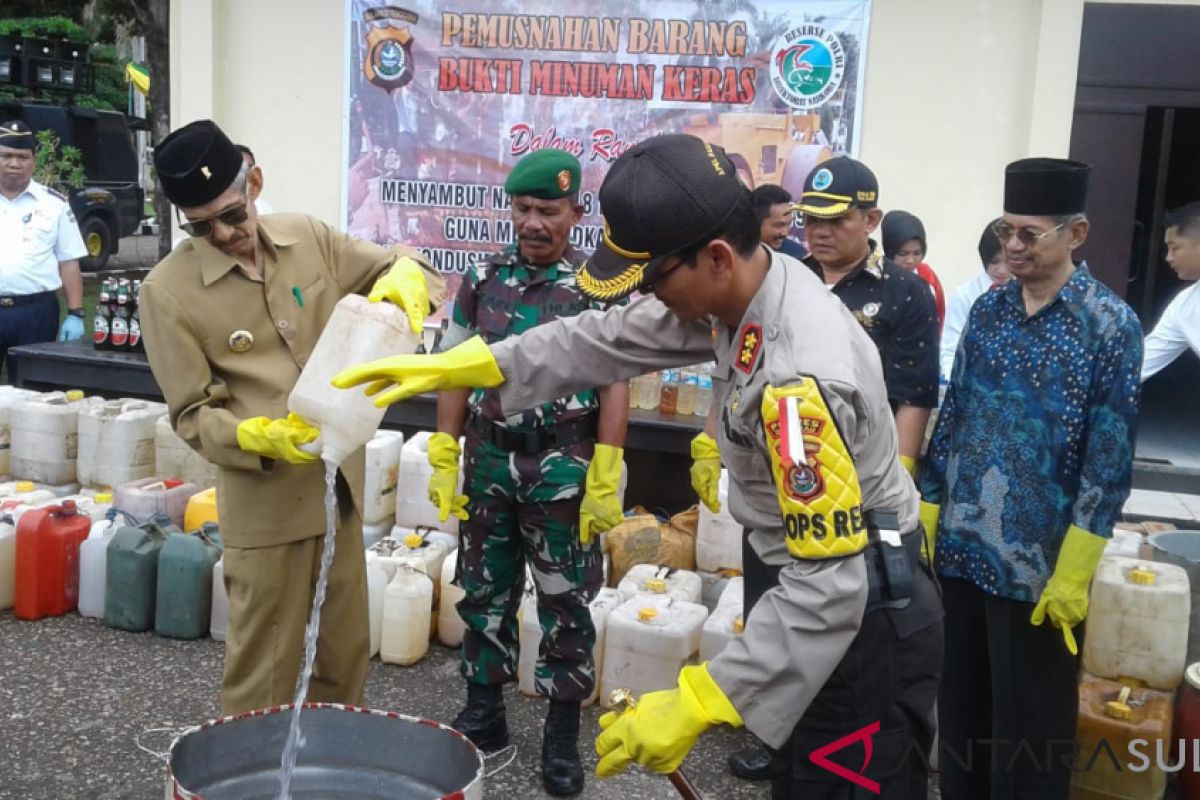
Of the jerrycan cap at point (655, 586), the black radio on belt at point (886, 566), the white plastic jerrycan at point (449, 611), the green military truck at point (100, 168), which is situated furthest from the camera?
the green military truck at point (100, 168)

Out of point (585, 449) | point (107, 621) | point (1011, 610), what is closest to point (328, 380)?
point (585, 449)

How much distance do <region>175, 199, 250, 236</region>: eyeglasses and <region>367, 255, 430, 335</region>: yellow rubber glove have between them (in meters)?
0.39

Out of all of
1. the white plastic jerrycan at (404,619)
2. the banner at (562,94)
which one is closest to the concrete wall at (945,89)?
the banner at (562,94)

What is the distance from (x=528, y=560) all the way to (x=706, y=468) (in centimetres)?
67

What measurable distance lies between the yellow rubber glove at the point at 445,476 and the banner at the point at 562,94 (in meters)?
3.33

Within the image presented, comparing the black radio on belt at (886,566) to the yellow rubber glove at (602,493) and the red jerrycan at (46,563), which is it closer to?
the yellow rubber glove at (602,493)

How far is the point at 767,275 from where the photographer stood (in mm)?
2086

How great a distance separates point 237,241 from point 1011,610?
2.28 m

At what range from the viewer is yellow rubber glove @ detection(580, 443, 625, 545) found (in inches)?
142

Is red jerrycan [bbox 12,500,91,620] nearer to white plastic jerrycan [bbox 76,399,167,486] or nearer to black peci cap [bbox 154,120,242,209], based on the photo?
white plastic jerrycan [bbox 76,399,167,486]

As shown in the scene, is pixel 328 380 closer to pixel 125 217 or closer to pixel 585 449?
pixel 585 449

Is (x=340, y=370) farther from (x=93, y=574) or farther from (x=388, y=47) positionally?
(x=388, y=47)

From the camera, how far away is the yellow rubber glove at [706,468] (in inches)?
151

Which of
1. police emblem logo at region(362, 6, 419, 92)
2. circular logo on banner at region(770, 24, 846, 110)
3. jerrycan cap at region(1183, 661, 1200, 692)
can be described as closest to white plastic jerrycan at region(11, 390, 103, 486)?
police emblem logo at region(362, 6, 419, 92)
